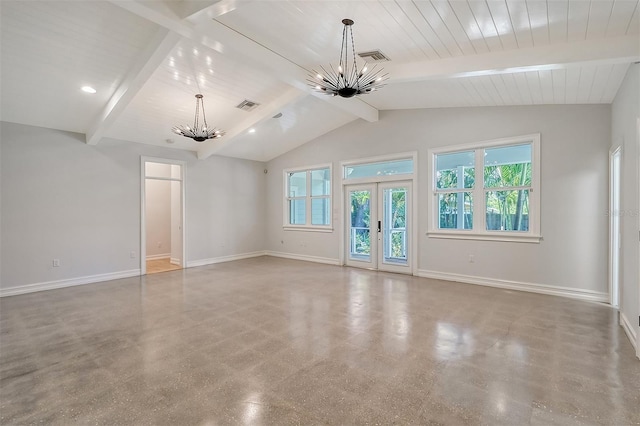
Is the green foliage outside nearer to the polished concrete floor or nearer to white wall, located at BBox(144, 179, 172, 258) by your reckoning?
the polished concrete floor

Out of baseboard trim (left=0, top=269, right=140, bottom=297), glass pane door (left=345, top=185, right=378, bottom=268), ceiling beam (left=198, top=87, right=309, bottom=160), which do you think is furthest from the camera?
glass pane door (left=345, top=185, right=378, bottom=268)

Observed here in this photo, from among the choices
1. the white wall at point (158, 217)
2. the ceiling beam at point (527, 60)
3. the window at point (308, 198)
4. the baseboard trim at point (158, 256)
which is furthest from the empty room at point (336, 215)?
the baseboard trim at point (158, 256)

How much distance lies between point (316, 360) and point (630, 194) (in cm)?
362

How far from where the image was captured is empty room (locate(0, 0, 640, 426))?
7.89 feet

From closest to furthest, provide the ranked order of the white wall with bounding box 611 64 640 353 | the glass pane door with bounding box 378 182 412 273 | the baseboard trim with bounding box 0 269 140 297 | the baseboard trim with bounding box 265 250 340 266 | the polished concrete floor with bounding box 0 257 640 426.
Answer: the polished concrete floor with bounding box 0 257 640 426
the white wall with bounding box 611 64 640 353
the baseboard trim with bounding box 0 269 140 297
the glass pane door with bounding box 378 182 412 273
the baseboard trim with bounding box 265 250 340 266

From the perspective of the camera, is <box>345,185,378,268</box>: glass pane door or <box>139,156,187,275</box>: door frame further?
<box>345,185,378,268</box>: glass pane door

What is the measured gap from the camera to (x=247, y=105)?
573 centimetres

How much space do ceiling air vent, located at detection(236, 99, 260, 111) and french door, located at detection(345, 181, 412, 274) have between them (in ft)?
9.26

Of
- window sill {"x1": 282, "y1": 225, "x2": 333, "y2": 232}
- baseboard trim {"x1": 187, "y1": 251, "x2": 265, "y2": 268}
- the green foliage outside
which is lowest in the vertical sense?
baseboard trim {"x1": 187, "y1": 251, "x2": 265, "y2": 268}

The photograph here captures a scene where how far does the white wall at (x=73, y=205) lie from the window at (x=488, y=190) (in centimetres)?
560

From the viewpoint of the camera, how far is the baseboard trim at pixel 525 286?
178 inches

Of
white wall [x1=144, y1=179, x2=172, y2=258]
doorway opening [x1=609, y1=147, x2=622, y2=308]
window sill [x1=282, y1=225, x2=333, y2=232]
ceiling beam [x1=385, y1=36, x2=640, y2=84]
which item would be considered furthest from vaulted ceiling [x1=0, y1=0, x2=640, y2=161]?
white wall [x1=144, y1=179, x2=172, y2=258]

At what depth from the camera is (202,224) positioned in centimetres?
779

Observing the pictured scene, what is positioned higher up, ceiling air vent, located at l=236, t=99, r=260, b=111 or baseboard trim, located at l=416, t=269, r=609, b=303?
ceiling air vent, located at l=236, t=99, r=260, b=111
